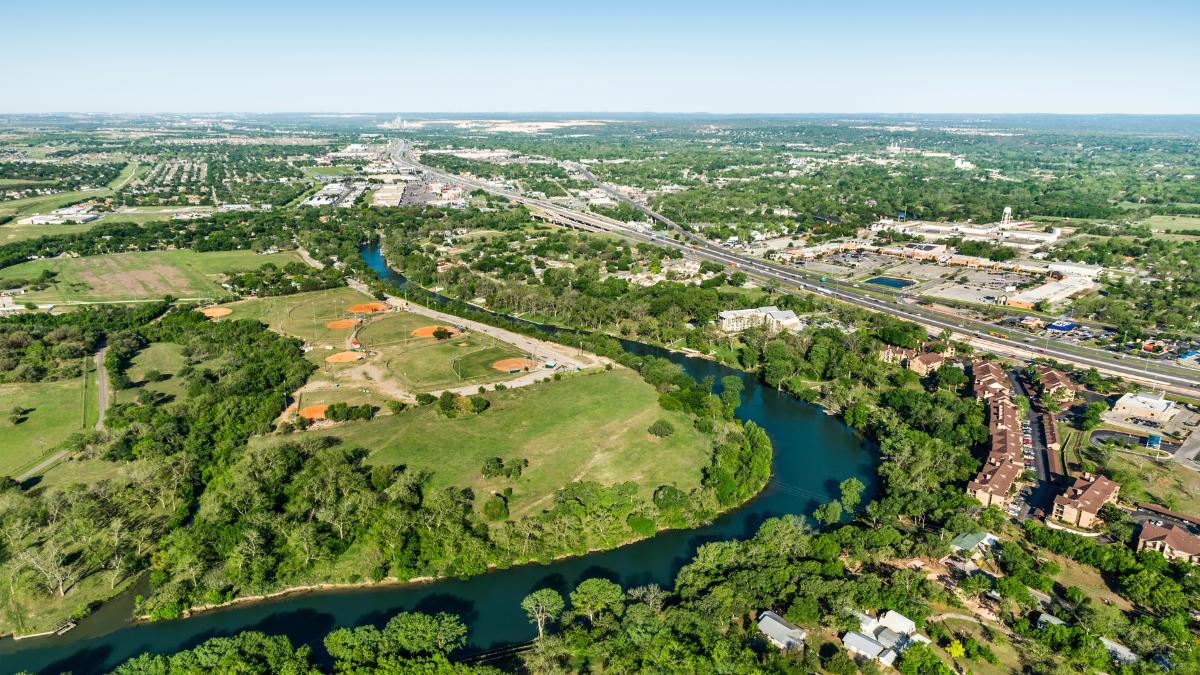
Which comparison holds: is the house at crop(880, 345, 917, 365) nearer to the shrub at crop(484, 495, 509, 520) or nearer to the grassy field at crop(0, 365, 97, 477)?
the shrub at crop(484, 495, 509, 520)

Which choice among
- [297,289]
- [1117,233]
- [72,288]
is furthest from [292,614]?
[1117,233]

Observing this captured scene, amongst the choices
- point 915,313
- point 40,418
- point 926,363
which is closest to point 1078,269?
point 915,313

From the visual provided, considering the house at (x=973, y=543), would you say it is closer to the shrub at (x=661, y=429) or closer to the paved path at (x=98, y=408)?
the shrub at (x=661, y=429)

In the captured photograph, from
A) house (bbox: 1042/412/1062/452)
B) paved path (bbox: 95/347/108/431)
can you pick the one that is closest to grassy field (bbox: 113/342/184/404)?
paved path (bbox: 95/347/108/431)

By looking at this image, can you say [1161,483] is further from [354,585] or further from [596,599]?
[354,585]

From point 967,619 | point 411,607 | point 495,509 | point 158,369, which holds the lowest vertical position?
point 411,607

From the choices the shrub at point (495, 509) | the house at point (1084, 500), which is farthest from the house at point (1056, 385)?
the shrub at point (495, 509)
